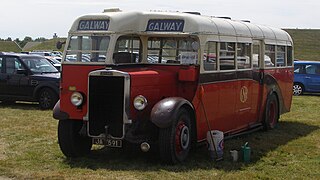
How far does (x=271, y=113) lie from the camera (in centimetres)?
1300

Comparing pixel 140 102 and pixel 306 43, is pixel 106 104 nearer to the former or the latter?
pixel 140 102

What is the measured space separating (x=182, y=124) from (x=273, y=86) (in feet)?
16.1

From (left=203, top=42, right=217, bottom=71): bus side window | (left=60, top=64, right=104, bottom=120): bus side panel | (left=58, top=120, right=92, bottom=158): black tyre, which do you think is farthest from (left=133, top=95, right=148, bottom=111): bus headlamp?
(left=203, top=42, right=217, bottom=71): bus side window

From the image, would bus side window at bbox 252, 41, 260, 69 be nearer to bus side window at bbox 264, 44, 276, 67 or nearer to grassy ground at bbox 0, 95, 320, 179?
bus side window at bbox 264, 44, 276, 67

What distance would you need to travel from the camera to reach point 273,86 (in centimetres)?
1284

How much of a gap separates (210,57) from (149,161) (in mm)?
2099

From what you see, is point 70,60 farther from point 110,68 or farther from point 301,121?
point 301,121

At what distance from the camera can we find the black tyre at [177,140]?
820 cm

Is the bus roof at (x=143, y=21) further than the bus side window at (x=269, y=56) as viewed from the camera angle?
No

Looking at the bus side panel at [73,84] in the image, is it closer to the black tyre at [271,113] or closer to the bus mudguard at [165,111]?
the bus mudguard at [165,111]

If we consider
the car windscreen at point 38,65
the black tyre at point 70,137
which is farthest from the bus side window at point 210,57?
the car windscreen at point 38,65

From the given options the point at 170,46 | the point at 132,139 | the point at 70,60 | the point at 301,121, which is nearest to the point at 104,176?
the point at 132,139

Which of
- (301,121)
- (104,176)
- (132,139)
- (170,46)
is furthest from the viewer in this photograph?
(301,121)

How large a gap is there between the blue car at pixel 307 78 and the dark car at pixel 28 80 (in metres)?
11.4
